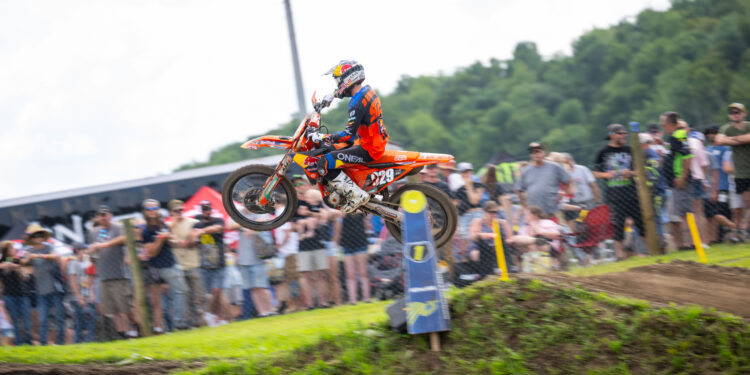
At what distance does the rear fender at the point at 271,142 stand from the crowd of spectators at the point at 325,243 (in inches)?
114

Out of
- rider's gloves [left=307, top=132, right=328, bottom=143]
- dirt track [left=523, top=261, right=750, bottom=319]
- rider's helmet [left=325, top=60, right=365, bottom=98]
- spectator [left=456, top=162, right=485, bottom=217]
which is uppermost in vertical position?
rider's helmet [left=325, top=60, right=365, bottom=98]

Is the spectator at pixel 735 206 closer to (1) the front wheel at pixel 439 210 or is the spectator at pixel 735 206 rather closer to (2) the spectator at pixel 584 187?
(2) the spectator at pixel 584 187

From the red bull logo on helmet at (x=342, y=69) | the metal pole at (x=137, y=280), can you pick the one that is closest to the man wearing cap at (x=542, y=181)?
the red bull logo on helmet at (x=342, y=69)

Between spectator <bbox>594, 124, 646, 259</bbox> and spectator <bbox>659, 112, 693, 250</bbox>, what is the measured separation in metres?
0.52

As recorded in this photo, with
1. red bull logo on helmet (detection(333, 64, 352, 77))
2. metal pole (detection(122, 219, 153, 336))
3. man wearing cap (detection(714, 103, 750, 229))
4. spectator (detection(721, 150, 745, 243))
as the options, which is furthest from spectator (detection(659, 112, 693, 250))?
metal pole (detection(122, 219, 153, 336))

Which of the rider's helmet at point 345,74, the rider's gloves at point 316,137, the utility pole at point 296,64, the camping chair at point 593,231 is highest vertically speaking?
the utility pole at point 296,64

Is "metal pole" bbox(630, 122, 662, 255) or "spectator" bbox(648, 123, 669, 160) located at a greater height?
"spectator" bbox(648, 123, 669, 160)

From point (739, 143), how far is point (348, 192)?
257 inches

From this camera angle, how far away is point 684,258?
1014 cm

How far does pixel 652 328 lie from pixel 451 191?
4.62 meters

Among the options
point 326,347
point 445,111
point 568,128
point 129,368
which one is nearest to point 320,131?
point 326,347

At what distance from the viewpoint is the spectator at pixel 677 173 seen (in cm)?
1062

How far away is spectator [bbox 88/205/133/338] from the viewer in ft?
34.1

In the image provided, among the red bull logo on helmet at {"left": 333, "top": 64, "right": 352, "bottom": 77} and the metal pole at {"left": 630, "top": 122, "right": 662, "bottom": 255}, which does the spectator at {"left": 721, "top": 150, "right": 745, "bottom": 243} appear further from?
the red bull logo on helmet at {"left": 333, "top": 64, "right": 352, "bottom": 77}
